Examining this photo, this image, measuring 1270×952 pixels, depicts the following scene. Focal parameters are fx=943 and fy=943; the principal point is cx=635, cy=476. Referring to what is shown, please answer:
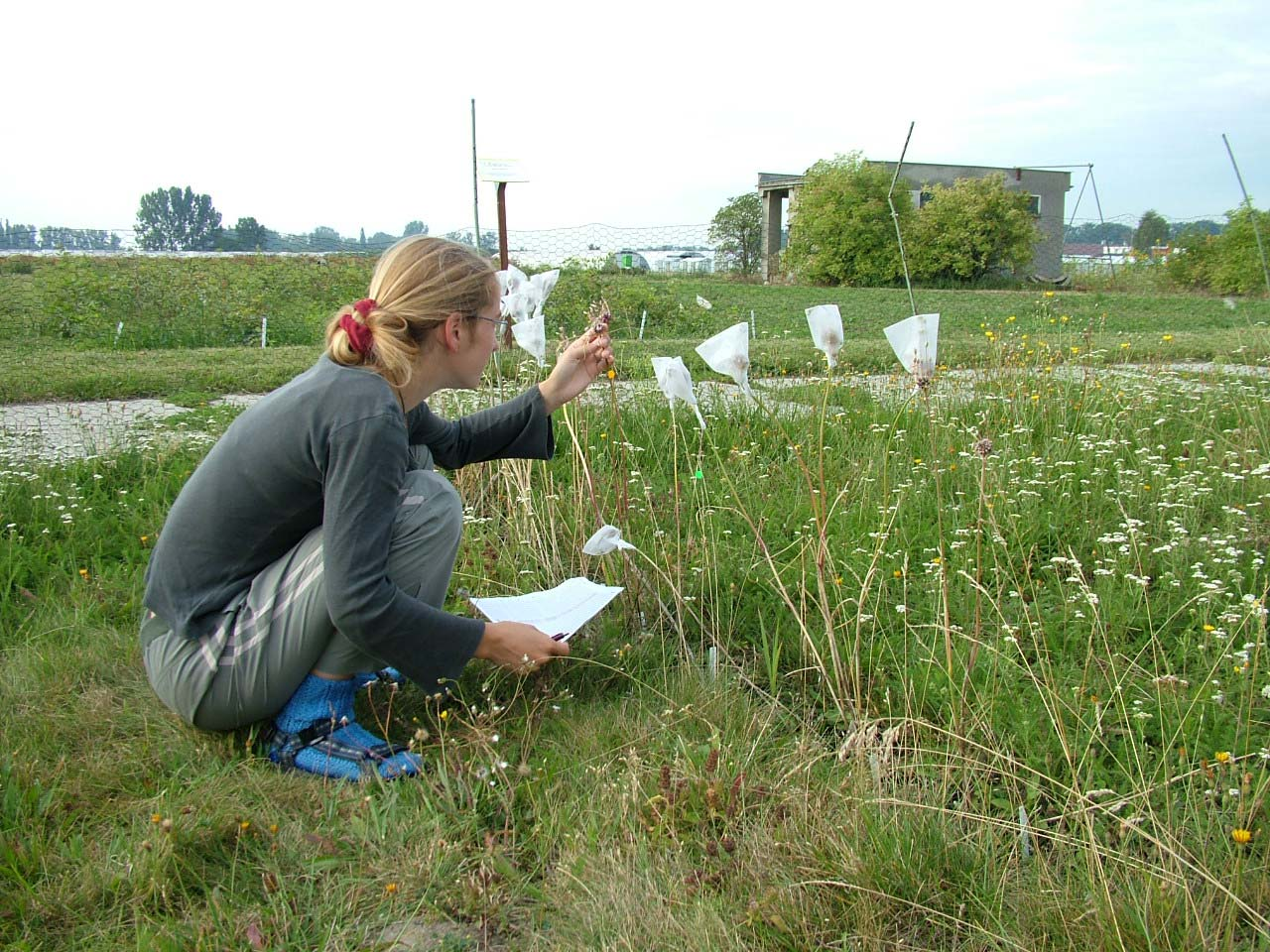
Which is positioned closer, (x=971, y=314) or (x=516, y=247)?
(x=971, y=314)

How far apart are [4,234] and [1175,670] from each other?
64.3ft

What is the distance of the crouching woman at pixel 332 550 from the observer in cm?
167

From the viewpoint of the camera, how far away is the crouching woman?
167cm

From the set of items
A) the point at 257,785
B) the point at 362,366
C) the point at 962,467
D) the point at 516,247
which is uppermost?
the point at 516,247

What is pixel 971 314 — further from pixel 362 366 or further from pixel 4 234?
pixel 4 234

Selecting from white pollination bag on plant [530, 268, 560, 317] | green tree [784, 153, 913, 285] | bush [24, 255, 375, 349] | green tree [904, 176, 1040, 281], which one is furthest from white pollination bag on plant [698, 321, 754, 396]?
green tree [904, 176, 1040, 281]

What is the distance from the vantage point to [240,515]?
5.83ft

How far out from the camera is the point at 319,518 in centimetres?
184

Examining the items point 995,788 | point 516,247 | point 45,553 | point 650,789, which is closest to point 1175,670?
point 995,788

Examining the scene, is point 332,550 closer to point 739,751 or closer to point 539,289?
point 739,751

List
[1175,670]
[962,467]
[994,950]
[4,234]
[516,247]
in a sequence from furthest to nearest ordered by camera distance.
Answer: [4,234]
[516,247]
[962,467]
[1175,670]
[994,950]

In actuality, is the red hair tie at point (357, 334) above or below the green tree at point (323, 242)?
below

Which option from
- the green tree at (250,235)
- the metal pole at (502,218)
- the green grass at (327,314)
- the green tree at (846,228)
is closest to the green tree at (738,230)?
the green tree at (846,228)

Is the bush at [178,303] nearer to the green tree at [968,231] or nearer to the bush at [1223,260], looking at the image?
the green tree at [968,231]
